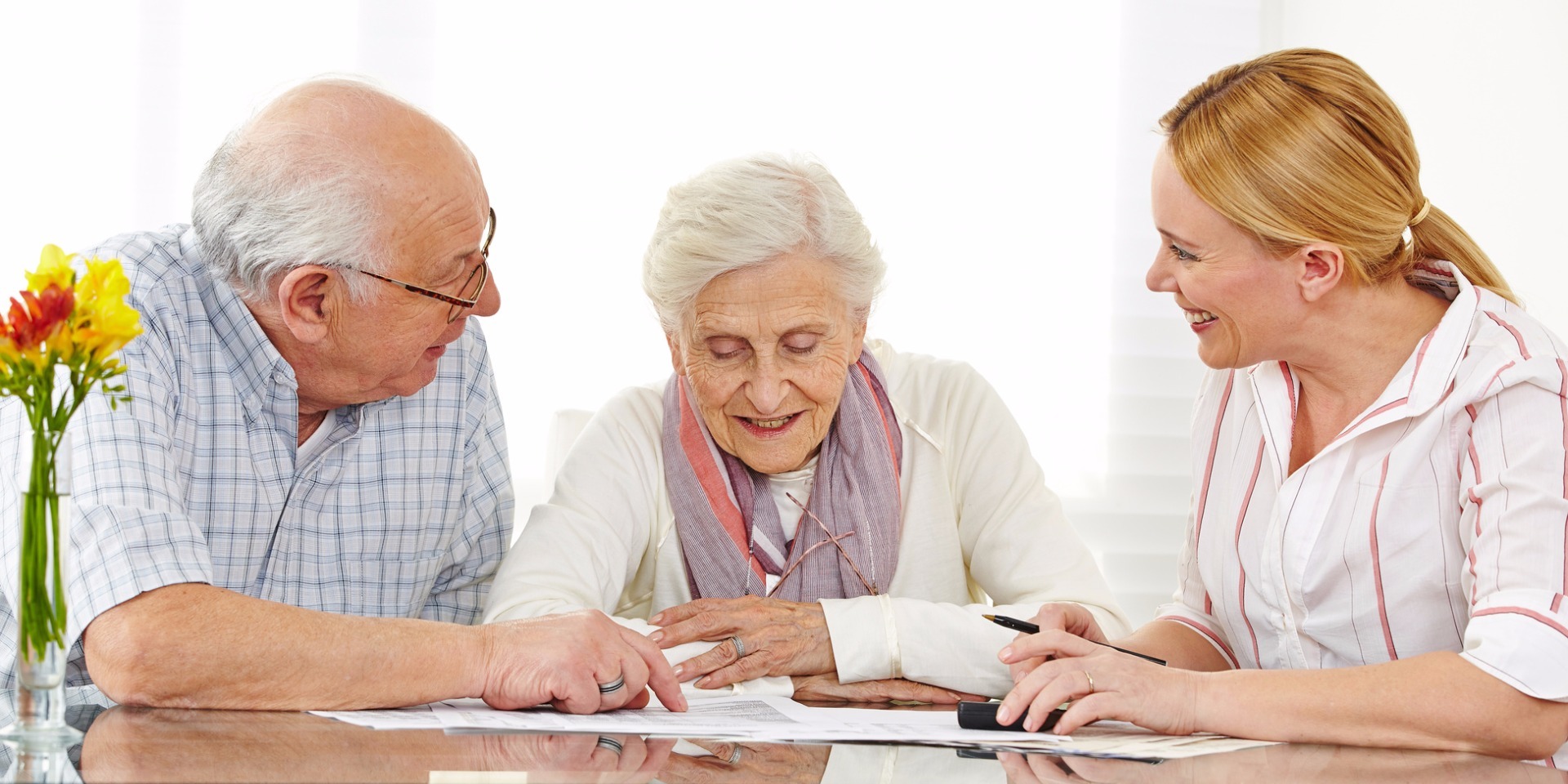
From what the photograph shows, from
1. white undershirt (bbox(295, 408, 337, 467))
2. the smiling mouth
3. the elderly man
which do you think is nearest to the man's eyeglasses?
the elderly man

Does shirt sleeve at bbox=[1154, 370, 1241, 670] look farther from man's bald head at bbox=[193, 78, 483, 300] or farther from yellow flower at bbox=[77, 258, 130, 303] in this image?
yellow flower at bbox=[77, 258, 130, 303]

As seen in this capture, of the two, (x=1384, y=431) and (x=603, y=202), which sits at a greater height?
(x=603, y=202)

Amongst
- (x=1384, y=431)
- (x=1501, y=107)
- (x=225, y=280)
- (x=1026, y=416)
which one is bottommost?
(x=1026, y=416)

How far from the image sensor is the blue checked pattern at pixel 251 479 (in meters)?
1.30

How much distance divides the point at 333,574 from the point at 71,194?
1.84 m

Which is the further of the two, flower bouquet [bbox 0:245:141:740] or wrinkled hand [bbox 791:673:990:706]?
wrinkled hand [bbox 791:673:990:706]

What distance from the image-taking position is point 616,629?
1.36m

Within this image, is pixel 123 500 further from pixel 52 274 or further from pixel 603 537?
pixel 603 537

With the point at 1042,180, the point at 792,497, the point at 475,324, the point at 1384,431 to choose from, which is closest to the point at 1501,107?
the point at 1042,180

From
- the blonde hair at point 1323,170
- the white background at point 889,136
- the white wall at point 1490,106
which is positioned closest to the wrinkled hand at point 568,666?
the blonde hair at point 1323,170

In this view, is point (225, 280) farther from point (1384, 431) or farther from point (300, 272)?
point (1384, 431)

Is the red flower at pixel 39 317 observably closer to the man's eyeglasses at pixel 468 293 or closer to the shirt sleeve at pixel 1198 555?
the man's eyeglasses at pixel 468 293

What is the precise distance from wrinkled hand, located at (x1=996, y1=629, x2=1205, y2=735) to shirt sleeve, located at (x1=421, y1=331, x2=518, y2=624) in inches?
35.4

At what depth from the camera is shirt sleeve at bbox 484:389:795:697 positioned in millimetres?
1669
